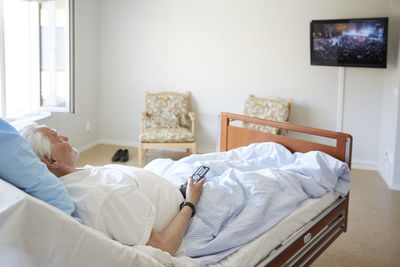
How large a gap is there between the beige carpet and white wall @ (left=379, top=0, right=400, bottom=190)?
0.53 feet

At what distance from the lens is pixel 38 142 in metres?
1.63

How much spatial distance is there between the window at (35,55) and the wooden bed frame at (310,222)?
184cm

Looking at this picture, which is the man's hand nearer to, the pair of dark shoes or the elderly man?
the elderly man

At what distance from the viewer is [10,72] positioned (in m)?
4.20

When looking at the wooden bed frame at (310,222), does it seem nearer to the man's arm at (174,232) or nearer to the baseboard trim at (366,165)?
the man's arm at (174,232)

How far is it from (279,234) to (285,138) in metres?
1.00

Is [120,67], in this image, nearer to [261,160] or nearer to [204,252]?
[261,160]

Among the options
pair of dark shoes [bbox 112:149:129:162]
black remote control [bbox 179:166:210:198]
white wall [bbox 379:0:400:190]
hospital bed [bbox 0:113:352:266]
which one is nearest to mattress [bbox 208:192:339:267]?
hospital bed [bbox 0:113:352:266]

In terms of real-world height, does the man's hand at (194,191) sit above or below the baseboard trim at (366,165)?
above

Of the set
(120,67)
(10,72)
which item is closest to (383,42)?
(120,67)

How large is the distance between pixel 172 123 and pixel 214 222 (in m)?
3.36

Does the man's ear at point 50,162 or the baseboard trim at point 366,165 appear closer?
the man's ear at point 50,162

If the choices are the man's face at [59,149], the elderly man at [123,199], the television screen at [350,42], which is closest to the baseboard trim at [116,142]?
the television screen at [350,42]

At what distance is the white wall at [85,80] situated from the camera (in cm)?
504
